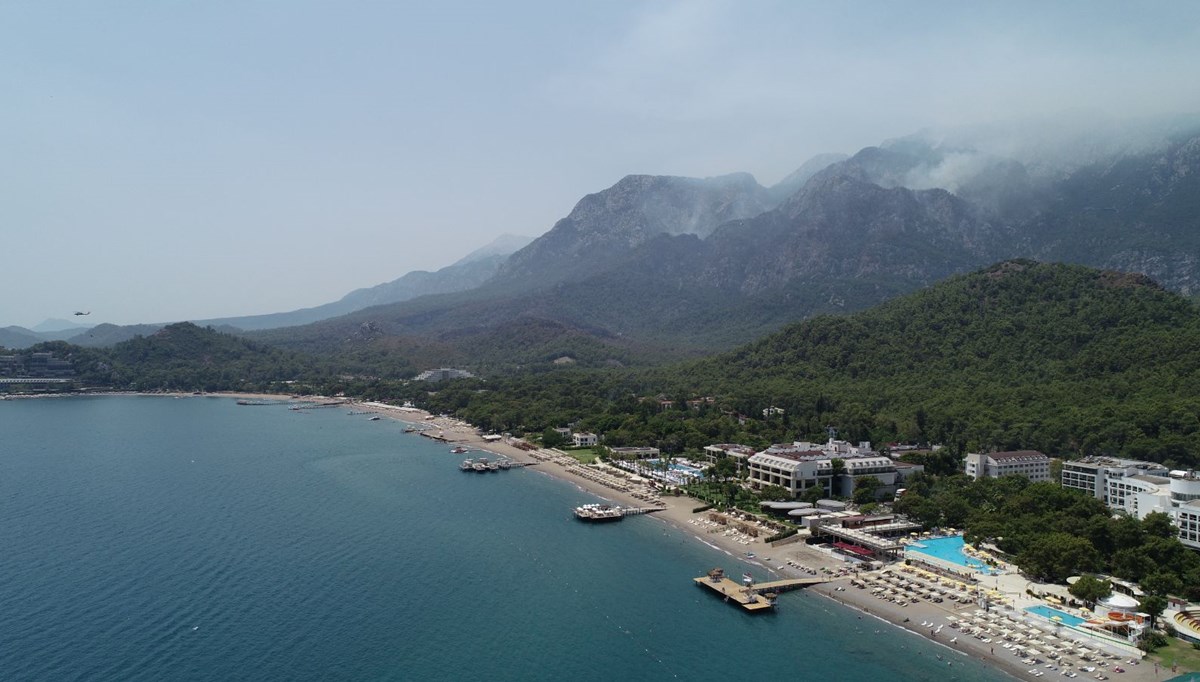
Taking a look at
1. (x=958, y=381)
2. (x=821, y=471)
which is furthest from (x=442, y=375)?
(x=821, y=471)

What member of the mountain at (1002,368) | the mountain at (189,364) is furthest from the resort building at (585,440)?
the mountain at (189,364)

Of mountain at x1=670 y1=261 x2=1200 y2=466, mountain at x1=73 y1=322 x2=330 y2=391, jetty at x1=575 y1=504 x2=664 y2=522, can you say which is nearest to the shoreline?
jetty at x1=575 y1=504 x2=664 y2=522

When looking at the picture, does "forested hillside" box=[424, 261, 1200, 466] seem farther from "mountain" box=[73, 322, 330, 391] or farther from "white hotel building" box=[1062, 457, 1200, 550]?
"mountain" box=[73, 322, 330, 391]

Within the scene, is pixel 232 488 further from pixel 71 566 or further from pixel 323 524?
pixel 71 566

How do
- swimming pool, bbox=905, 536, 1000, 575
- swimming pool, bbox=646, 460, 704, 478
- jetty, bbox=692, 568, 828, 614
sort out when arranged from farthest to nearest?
swimming pool, bbox=646, 460, 704, 478, swimming pool, bbox=905, 536, 1000, 575, jetty, bbox=692, 568, 828, 614

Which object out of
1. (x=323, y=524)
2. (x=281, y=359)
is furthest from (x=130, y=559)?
(x=281, y=359)

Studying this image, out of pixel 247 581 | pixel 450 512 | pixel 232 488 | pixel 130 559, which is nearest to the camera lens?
pixel 247 581
